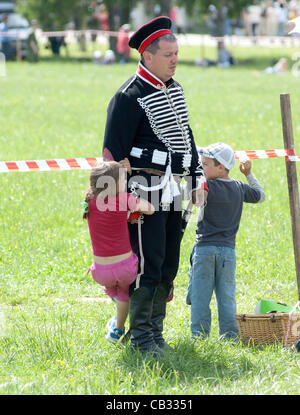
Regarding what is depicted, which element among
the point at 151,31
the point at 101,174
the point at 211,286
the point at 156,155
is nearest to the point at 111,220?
the point at 101,174

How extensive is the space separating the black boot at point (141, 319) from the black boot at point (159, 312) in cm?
17

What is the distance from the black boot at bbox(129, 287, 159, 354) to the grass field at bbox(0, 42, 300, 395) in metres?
0.12

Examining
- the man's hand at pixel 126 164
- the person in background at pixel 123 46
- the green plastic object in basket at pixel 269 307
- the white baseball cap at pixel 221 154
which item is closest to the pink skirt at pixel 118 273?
the man's hand at pixel 126 164

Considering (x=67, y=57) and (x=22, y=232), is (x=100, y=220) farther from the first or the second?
(x=67, y=57)

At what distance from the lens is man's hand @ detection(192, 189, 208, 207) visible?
4.89 metres

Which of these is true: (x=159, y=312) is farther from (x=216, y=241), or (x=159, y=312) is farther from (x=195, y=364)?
(x=216, y=241)

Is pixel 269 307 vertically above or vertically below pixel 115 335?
below

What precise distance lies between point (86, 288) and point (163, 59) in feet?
8.93

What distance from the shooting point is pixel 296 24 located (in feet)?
21.4

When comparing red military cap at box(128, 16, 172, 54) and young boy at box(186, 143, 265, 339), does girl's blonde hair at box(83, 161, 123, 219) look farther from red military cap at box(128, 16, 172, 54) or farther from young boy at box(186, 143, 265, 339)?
young boy at box(186, 143, 265, 339)

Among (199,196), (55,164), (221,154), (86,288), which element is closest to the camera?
(199,196)

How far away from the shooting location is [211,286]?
524 centimetres

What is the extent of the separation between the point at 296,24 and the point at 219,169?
2.09m

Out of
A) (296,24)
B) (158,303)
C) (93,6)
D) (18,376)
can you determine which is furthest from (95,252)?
(93,6)
